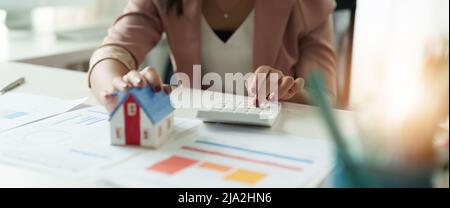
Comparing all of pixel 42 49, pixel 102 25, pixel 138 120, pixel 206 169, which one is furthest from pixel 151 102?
pixel 102 25

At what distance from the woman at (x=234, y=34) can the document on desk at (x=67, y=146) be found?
36cm

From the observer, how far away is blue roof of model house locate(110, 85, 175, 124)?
0.64 meters

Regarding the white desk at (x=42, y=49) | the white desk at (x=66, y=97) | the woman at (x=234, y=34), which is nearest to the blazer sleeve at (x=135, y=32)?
the woman at (x=234, y=34)

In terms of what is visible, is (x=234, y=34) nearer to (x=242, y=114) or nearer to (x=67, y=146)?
(x=242, y=114)

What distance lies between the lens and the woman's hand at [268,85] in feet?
2.81

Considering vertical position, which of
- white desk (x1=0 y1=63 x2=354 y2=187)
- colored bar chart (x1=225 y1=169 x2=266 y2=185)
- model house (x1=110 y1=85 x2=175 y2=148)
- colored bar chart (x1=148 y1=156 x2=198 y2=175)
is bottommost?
white desk (x1=0 y1=63 x2=354 y2=187)

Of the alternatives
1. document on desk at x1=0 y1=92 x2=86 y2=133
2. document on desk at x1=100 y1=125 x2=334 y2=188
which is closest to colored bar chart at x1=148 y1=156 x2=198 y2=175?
document on desk at x1=100 y1=125 x2=334 y2=188

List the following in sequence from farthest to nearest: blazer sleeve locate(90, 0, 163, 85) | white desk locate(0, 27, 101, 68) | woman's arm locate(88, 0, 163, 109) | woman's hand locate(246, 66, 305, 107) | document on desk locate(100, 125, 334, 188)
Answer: white desk locate(0, 27, 101, 68) < blazer sleeve locate(90, 0, 163, 85) < woman's arm locate(88, 0, 163, 109) < woman's hand locate(246, 66, 305, 107) < document on desk locate(100, 125, 334, 188)

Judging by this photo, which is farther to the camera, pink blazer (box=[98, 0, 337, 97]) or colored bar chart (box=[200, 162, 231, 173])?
pink blazer (box=[98, 0, 337, 97])

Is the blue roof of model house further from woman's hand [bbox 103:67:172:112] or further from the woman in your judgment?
the woman

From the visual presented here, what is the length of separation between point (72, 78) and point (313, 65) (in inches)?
21.1

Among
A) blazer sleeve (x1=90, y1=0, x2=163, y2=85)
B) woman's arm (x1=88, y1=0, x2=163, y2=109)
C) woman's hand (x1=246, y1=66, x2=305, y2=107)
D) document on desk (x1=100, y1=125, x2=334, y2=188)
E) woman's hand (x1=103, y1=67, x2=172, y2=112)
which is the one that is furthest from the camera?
blazer sleeve (x1=90, y1=0, x2=163, y2=85)
